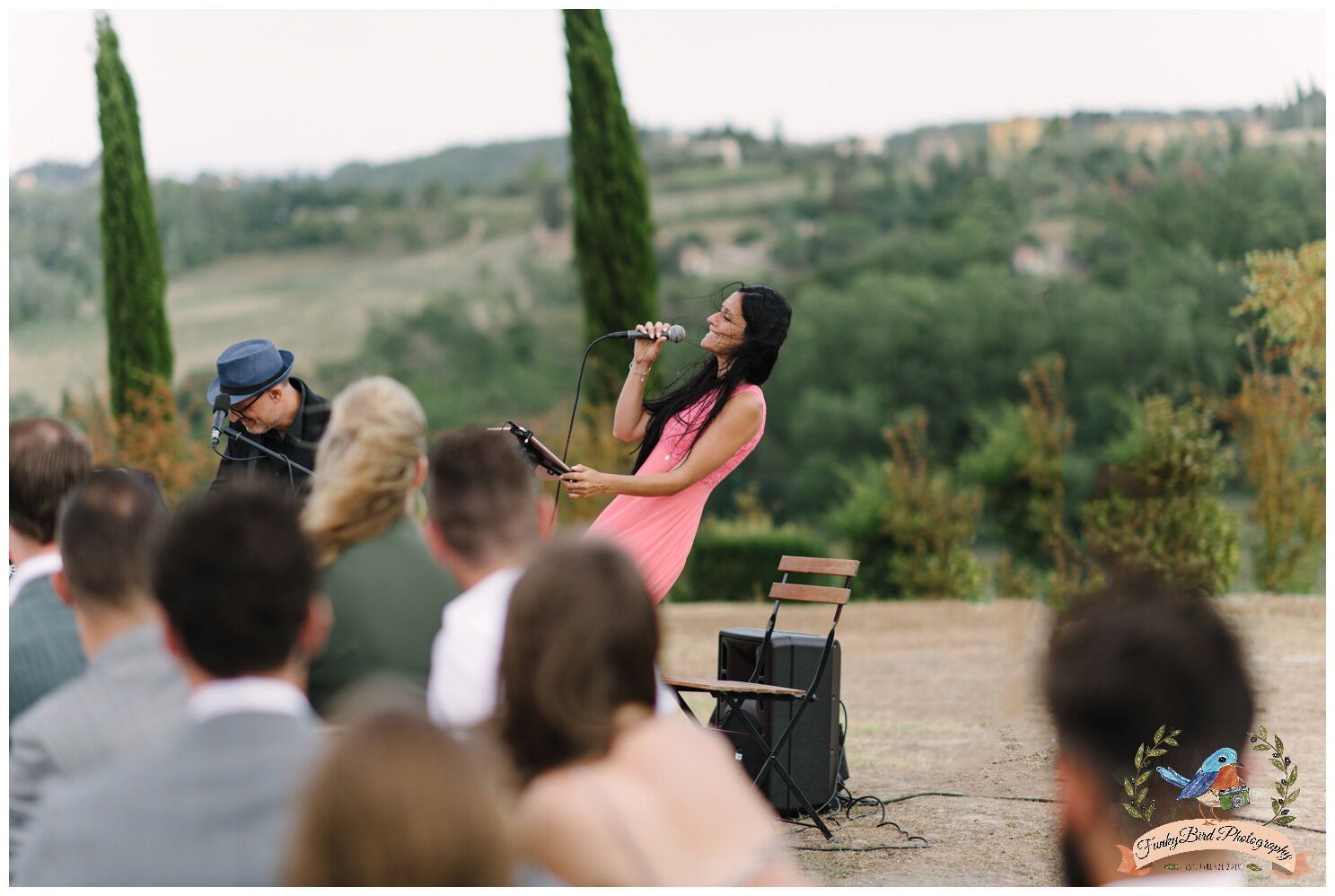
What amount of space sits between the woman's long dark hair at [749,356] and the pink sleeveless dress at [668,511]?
3cm

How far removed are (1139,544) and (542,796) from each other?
9.76 m

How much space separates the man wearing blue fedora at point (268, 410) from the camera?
388 centimetres

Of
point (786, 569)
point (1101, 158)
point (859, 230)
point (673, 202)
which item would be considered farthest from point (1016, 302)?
point (786, 569)

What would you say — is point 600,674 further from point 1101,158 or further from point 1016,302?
point 1101,158

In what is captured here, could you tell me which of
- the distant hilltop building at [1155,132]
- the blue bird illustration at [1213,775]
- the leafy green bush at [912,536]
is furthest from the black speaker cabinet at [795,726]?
the distant hilltop building at [1155,132]

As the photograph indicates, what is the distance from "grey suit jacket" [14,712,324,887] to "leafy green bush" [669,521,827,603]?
10987 millimetres

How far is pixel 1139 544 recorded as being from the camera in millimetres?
10383

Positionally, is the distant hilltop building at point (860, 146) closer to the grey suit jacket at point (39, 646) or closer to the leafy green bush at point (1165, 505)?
the leafy green bush at point (1165, 505)

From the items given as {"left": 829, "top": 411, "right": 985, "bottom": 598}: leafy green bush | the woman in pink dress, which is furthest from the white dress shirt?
{"left": 829, "top": 411, "right": 985, "bottom": 598}: leafy green bush

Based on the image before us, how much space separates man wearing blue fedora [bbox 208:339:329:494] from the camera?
388 centimetres

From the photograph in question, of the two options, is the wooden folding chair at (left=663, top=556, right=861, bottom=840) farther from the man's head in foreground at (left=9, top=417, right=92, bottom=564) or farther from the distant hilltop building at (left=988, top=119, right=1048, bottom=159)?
the distant hilltop building at (left=988, top=119, right=1048, bottom=159)

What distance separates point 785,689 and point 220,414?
2.10m

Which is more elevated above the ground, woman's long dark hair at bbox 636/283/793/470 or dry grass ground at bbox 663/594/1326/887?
woman's long dark hair at bbox 636/283/793/470

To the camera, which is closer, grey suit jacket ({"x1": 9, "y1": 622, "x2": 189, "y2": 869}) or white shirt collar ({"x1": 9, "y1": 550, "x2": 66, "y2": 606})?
grey suit jacket ({"x1": 9, "y1": 622, "x2": 189, "y2": 869})
